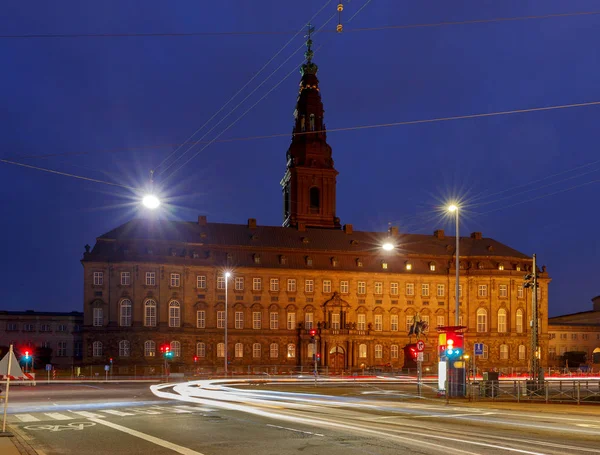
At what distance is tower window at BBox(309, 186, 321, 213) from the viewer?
115 m

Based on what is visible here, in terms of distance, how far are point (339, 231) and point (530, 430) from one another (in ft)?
288

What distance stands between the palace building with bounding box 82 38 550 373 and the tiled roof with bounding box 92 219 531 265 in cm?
20

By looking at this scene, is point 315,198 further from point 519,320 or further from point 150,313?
point 519,320

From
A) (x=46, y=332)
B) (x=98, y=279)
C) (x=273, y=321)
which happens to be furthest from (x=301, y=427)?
(x=46, y=332)

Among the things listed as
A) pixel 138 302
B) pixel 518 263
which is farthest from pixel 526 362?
pixel 138 302

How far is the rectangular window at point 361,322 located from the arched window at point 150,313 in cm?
2684

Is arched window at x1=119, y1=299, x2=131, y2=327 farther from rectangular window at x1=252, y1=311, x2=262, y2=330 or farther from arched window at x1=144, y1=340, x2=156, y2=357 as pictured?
rectangular window at x1=252, y1=311, x2=262, y2=330

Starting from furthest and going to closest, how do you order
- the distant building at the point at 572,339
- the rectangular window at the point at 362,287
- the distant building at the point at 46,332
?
the distant building at the point at 572,339 < the distant building at the point at 46,332 < the rectangular window at the point at 362,287

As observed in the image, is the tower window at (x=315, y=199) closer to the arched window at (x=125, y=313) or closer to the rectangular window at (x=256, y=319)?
the rectangular window at (x=256, y=319)

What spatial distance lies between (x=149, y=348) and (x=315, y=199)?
116ft

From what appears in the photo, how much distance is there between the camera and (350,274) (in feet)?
340

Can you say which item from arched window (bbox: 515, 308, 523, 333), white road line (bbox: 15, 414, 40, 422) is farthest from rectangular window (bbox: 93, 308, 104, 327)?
white road line (bbox: 15, 414, 40, 422)

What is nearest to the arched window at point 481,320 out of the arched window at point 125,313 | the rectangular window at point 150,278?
the rectangular window at point 150,278

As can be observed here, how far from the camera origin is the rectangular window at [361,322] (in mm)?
102694
